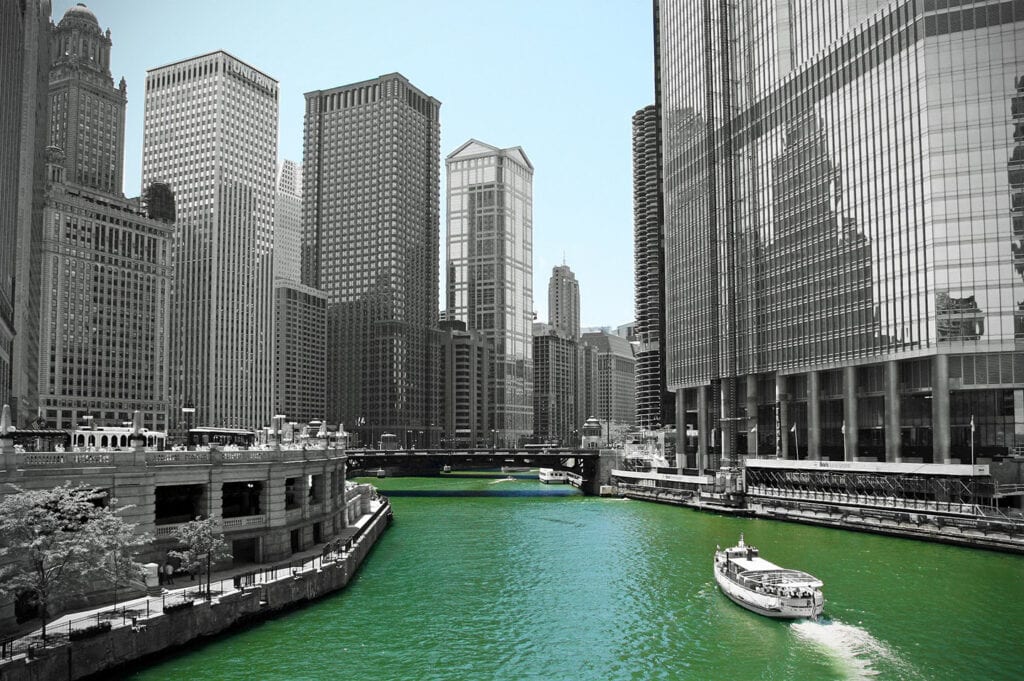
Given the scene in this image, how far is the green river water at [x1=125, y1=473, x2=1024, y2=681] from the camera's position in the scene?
48875mm

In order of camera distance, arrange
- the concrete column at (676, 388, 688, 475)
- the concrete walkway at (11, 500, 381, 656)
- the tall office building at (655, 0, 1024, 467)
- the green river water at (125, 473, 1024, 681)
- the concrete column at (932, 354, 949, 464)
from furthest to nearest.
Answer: the concrete column at (676, 388, 688, 475) → the tall office building at (655, 0, 1024, 467) → the concrete column at (932, 354, 949, 464) → the green river water at (125, 473, 1024, 681) → the concrete walkway at (11, 500, 381, 656)

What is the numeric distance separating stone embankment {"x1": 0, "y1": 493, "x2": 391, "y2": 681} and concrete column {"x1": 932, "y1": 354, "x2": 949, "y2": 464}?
266 feet

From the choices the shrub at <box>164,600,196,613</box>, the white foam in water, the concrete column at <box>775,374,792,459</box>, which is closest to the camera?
the shrub at <box>164,600,196,613</box>

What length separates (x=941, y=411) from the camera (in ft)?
375

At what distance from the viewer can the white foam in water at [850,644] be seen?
4922cm

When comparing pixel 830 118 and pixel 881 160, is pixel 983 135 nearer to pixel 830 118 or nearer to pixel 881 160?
pixel 881 160

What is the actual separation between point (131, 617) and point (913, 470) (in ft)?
323

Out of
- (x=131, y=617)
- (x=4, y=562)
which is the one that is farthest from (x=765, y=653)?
(x=4, y=562)

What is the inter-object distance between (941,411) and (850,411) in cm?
1907

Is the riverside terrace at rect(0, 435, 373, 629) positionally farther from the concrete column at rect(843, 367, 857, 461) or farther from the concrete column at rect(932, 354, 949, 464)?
the concrete column at rect(843, 367, 857, 461)

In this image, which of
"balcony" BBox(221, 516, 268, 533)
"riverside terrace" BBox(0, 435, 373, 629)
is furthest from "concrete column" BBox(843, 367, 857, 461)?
"balcony" BBox(221, 516, 268, 533)

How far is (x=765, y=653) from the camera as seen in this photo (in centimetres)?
5219

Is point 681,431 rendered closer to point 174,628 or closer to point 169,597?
point 169,597

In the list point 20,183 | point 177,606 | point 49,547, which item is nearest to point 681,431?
point 20,183
